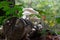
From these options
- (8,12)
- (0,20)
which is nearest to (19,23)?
(8,12)

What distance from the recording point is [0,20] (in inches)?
34.4

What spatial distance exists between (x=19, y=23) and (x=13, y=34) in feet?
0.17

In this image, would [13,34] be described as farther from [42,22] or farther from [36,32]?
[42,22]

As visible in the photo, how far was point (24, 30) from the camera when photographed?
63cm

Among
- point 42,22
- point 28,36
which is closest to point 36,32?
point 28,36

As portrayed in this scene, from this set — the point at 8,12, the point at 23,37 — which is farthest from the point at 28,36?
the point at 8,12

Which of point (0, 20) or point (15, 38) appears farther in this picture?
point (0, 20)

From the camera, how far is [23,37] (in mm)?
642

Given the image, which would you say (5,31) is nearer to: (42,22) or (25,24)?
(25,24)

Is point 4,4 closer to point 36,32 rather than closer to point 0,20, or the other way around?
point 0,20

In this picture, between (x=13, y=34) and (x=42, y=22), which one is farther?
(x=42, y=22)

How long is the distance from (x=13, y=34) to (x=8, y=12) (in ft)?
0.61

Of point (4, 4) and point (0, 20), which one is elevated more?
point (4, 4)

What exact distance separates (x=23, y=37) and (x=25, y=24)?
58 mm
